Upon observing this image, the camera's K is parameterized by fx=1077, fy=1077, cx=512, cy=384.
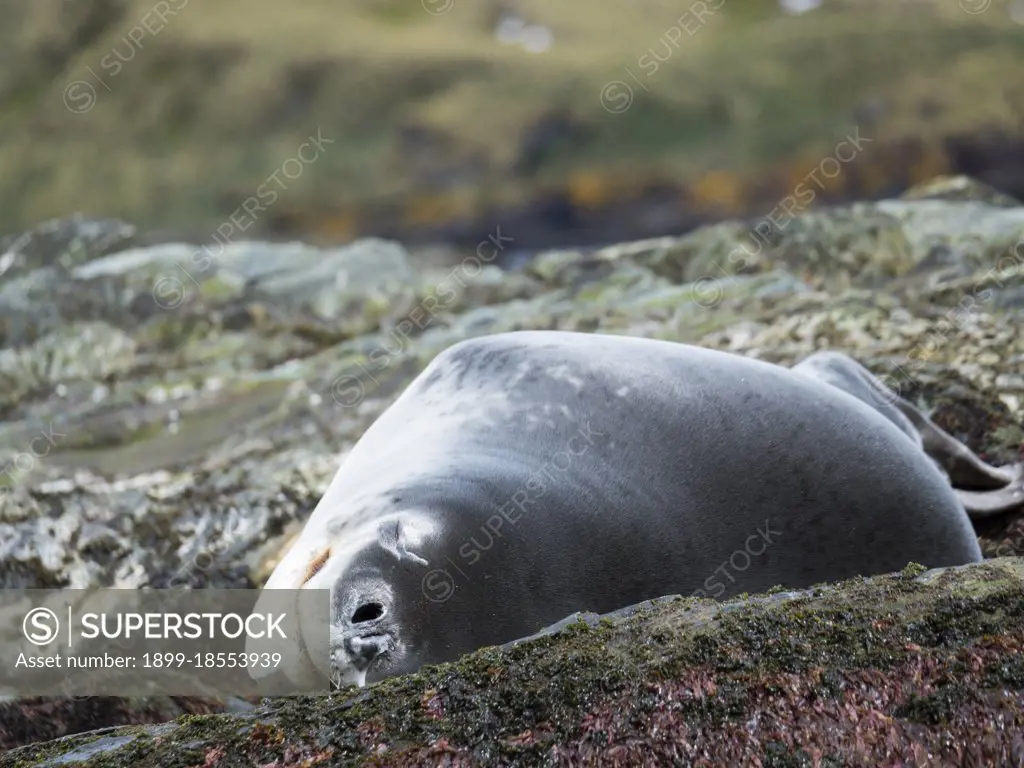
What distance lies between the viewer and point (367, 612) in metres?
1.83

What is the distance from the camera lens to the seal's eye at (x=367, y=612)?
1820 millimetres

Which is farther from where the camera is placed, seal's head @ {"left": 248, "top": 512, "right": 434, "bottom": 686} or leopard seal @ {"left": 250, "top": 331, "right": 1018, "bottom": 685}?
leopard seal @ {"left": 250, "top": 331, "right": 1018, "bottom": 685}

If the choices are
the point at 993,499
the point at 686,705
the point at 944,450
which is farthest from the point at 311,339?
the point at 686,705

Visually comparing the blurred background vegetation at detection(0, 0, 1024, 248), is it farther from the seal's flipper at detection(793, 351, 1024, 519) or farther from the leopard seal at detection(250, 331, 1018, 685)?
the leopard seal at detection(250, 331, 1018, 685)

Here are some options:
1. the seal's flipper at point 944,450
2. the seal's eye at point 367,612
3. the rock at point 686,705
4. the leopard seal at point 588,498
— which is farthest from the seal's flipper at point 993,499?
the seal's eye at point 367,612

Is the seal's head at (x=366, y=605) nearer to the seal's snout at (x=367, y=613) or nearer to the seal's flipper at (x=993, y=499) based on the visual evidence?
the seal's snout at (x=367, y=613)

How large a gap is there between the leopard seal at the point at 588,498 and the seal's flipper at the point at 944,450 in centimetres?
68

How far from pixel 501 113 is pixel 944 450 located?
5958mm

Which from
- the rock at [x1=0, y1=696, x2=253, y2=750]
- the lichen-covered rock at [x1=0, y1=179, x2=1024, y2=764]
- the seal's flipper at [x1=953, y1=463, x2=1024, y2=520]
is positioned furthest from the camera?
the lichen-covered rock at [x1=0, y1=179, x2=1024, y2=764]

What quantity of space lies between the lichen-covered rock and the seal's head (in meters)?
2.12

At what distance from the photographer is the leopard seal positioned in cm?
190

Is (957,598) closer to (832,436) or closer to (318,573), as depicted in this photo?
(318,573)

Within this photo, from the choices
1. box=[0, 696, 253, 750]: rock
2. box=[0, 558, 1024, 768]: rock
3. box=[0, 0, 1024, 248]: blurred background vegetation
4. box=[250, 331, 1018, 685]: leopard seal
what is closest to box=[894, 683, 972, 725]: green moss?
box=[0, 558, 1024, 768]: rock

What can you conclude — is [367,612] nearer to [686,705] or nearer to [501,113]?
[686,705]
